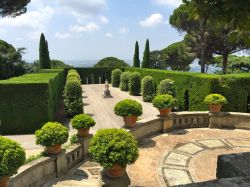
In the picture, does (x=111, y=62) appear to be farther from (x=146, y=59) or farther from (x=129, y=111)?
(x=129, y=111)

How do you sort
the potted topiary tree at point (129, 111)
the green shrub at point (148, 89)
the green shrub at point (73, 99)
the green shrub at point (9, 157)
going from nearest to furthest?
the green shrub at point (9, 157)
the potted topiary tree at point (129, 111)
the green shrub at point (73, 99)
the green shrub at point (148, 89)

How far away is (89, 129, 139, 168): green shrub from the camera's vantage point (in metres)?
7.49

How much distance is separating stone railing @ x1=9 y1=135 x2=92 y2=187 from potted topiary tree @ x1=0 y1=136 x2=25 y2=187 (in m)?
0.78

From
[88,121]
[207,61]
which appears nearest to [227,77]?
[88,121]

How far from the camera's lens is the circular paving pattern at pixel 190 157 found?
930cm

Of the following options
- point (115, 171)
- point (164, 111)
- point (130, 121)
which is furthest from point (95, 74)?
point (115, 171)

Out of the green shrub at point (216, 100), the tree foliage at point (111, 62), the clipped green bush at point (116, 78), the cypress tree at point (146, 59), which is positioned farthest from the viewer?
the tree foliage at point (111, 62)

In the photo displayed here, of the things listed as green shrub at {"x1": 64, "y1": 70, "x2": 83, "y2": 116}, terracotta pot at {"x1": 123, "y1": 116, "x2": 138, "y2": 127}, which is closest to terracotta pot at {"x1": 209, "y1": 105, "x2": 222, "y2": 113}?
terracotta pot at {"x1": 123, "y1": 116, "x2": 138, "y2": 127}

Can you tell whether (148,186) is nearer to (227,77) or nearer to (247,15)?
(247,15)

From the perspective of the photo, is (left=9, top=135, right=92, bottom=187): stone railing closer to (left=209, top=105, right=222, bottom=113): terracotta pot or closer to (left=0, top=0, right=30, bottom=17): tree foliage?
(left=209, top=105, right=222, bottom=113): terracotta pot

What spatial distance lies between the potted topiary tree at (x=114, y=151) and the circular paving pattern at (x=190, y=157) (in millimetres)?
2089

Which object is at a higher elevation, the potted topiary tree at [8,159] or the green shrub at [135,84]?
the green shrub at [135,84]

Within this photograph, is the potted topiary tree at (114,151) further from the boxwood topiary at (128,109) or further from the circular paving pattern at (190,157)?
the boxwood topiary at (128,109)

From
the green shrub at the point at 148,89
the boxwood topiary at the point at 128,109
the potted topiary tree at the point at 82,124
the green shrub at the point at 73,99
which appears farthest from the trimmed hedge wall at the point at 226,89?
the potted topiary tree at the point at 82,124
